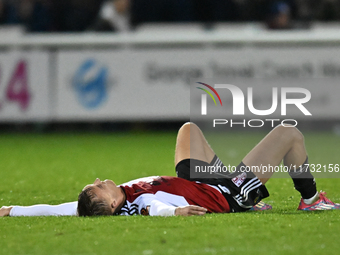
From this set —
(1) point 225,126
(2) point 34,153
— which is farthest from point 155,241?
(1) point 225,126

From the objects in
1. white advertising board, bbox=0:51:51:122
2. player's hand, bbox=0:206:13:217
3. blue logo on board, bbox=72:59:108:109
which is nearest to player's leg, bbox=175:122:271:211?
player's hand, bbox=0:206:13:217

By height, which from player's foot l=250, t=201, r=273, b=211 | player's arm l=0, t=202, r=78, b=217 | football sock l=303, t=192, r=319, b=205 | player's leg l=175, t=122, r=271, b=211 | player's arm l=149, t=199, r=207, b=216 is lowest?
player's foot l=250, t=201, r=273, b=211

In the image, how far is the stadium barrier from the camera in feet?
39.2

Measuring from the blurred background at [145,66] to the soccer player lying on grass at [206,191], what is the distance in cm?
673

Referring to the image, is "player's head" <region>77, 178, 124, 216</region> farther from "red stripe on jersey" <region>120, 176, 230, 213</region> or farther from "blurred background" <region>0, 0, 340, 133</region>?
"blurred background" <region>0, 0, 340, 133</region>

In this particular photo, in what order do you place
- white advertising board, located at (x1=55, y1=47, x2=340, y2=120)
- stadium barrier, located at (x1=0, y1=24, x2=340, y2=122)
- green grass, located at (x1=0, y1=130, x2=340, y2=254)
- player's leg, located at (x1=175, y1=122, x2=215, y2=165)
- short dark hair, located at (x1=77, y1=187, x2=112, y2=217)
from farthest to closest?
stadium barrier, located at (x1=0, y1=24, x2=340, y2=122)
white advertising board, located at (x1=55, y1=47, x2=340, y2=120)
player's leg, located at (x1=175, y1=122, x2=215, y2=165)
short dark hair, located at (x1=77, y1=187, x2=112, y2=217)
green grass, located at (x1=0, y1=130, x2=340, y2=254)

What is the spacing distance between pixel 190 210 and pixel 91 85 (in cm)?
800

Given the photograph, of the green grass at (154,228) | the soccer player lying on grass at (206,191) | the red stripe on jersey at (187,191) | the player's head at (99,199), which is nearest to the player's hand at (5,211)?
the soccer player lying on grass at (206,191)

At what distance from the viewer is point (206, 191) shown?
4.76 meters

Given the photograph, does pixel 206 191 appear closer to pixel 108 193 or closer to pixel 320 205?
pixel 108 193

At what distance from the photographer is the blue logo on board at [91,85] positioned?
477 inches

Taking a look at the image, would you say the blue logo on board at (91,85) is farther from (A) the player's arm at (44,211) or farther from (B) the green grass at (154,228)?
(A) the player's arm at (44,211)

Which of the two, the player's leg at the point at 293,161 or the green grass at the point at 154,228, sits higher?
the player's leg at the point at 293,161

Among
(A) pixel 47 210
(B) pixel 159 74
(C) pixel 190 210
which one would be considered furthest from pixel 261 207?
(B) pixel 159 74
